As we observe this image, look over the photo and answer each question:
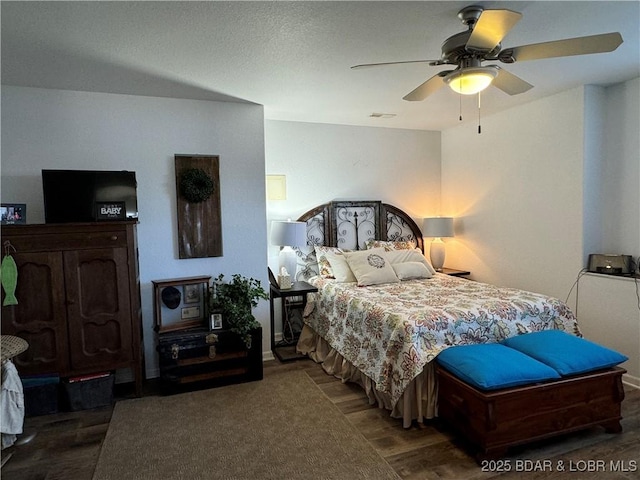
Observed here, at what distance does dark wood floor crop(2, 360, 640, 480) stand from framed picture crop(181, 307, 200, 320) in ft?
3.08

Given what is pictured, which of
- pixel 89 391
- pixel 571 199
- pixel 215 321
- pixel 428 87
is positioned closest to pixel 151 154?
pixel 215 321

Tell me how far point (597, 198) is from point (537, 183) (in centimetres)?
53

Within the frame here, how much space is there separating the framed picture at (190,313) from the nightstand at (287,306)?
2.31 feet

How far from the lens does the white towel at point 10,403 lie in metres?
2.32

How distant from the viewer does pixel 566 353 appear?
7.95 feet

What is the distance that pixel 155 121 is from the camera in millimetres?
3436

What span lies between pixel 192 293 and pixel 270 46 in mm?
2191

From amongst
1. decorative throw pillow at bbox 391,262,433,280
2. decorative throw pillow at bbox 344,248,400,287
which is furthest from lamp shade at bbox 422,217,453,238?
decorative throw pillow at bbox 344,248,400,287

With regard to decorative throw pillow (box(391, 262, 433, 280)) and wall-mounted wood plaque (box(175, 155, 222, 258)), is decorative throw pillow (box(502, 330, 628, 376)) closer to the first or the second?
decorative throw pillow (box(391, 262, 433, 280))

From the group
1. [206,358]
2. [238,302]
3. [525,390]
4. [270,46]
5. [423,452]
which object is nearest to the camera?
[525,390]

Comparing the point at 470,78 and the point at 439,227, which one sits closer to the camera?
the point at 470,78

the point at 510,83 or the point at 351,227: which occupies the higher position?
the point at 510,83

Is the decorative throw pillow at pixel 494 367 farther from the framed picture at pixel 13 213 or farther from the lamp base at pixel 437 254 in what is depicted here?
the framed picture at pixel 13 213

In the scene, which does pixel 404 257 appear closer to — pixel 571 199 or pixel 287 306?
pixel 287 306
